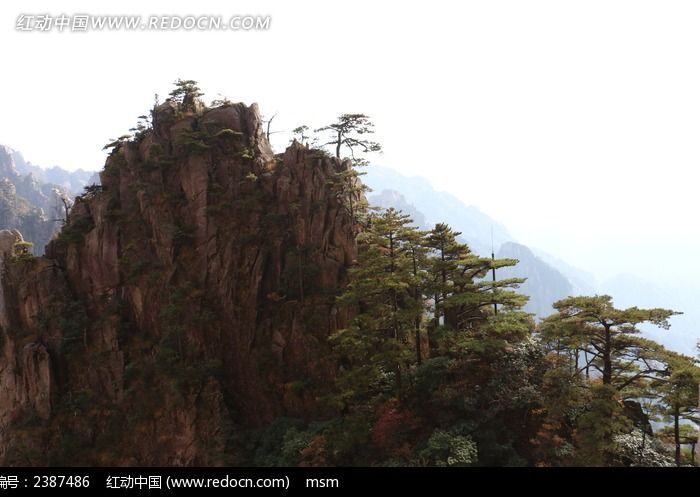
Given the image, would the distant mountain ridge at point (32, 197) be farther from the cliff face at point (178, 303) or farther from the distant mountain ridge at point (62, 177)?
the cliff face at point (178, 303)

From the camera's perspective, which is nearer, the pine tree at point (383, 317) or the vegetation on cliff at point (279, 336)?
the vegetation on cliff at point (279, 336)

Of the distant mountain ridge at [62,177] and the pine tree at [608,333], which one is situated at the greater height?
the distant mountain ridge at [62,177]

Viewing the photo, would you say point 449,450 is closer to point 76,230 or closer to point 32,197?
point 76,230

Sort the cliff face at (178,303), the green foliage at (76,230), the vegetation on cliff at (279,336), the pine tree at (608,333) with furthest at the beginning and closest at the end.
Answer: the green foliage at (76,230) → the cliff face at (178,303) → the vegetation on cliff at (279,336) → the pine tree at (608,333)

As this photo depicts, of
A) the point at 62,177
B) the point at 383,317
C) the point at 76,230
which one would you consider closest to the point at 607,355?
the point at 383,317

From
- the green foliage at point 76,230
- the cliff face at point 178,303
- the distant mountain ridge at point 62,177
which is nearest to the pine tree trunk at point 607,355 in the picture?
the cliff face at point 178,303

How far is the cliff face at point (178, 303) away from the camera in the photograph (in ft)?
72.9

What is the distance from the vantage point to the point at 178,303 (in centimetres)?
2308

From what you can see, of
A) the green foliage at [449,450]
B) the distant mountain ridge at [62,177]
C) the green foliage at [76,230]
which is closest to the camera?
the green foliage at [449,450]

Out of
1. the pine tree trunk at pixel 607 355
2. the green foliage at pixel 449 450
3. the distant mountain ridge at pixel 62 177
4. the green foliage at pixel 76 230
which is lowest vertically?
the green foliage at pixel 449 450

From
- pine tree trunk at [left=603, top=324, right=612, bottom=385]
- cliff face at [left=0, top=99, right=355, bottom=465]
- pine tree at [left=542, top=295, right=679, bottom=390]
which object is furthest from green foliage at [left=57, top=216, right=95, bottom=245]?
pine tree trunk at [left=603, top=324, right=612, bottom=385]

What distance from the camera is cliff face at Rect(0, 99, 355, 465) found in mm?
22219

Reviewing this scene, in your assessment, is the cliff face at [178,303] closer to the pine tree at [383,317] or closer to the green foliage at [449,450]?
the pine tree at [383,317]

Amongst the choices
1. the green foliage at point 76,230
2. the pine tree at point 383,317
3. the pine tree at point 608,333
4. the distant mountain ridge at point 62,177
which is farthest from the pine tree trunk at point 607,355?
the distant mountain ridge at point 62,177
